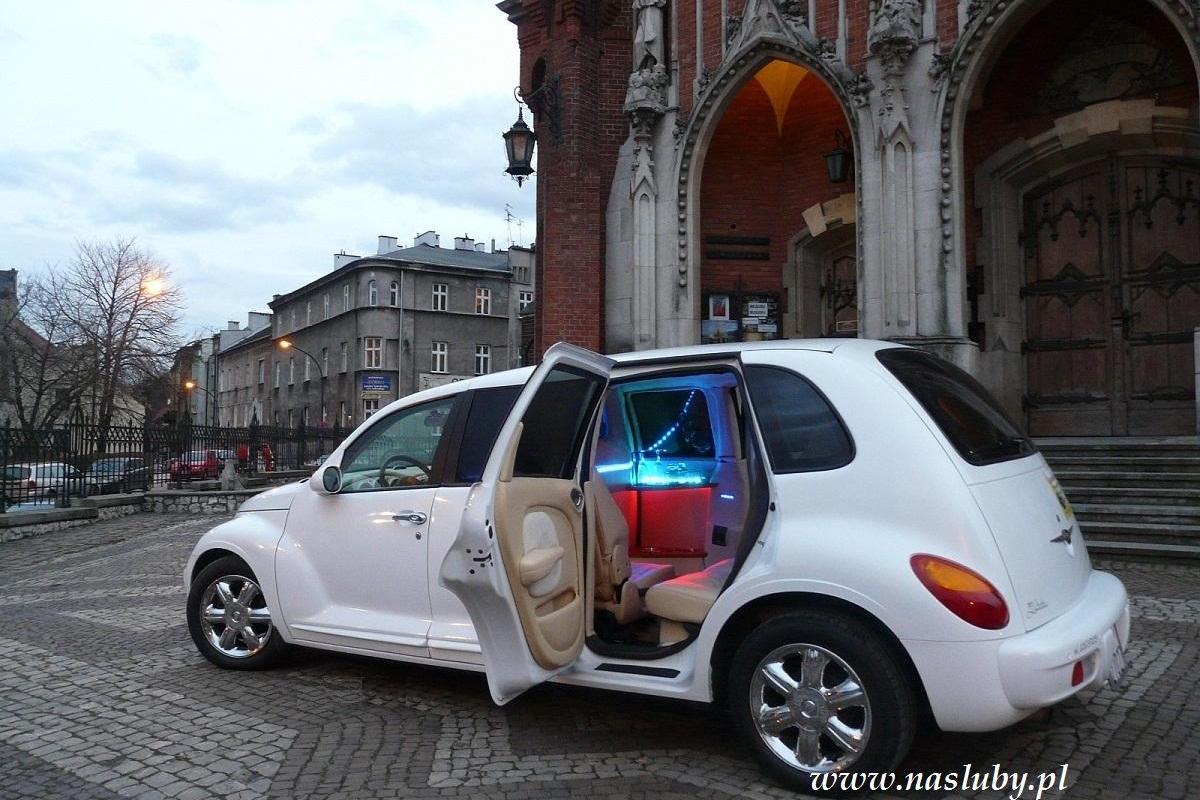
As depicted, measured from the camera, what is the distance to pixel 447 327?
52875 millimetres

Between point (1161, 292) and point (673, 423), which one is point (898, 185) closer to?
point (1161, 292)

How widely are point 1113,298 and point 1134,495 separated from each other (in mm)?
3625

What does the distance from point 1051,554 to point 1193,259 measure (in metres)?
9.32

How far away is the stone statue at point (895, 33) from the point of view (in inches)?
431

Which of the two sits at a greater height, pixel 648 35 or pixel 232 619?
pixel 648 35

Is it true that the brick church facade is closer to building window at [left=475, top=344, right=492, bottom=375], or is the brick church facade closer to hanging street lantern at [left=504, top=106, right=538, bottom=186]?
hanging street lantern at [left=504, top=106, right=538, bottom=186]

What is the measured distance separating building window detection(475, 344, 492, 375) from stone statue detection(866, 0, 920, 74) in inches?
1749

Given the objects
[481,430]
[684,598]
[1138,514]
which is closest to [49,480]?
[481,430]

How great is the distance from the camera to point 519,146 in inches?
544

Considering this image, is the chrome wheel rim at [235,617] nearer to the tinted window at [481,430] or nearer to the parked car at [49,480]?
the tinted window at [481,430]

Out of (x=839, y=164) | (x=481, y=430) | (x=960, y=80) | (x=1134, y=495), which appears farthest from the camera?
(x=839, y=164)

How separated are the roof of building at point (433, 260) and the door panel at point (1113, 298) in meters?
42.8

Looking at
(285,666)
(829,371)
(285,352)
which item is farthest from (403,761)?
(285,352)

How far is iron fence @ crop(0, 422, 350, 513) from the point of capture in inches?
580
